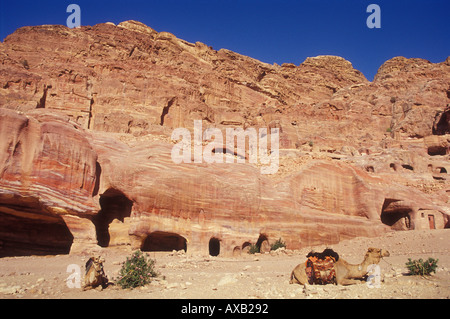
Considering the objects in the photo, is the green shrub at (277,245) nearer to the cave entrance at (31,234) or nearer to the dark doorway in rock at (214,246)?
the dark doorway in rock at (214,246)

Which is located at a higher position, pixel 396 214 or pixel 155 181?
pixel 155 181

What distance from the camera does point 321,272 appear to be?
9.12 meters

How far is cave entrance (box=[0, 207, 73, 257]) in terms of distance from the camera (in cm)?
1517

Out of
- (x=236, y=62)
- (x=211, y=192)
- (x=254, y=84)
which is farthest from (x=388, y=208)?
(x=236, y=62)

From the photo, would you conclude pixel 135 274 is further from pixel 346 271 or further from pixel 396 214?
pixel 396 214

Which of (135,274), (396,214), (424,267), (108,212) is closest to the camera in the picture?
(135,274)

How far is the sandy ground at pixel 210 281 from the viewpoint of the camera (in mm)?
7977

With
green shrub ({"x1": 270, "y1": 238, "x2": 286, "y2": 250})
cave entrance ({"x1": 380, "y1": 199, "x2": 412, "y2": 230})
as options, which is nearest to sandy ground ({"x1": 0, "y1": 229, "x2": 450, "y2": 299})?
green shrub ({"x1": 270, "y1": 238, "x2": 286, "y2": 250})

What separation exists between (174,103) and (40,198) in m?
47.9

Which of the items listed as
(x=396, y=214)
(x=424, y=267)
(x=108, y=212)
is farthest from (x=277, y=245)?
(x=396, y=214)

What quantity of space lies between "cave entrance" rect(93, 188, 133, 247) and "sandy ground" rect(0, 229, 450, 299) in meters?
2.03

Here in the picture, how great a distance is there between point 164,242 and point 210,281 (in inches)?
338

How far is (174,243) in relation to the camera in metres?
18.6
